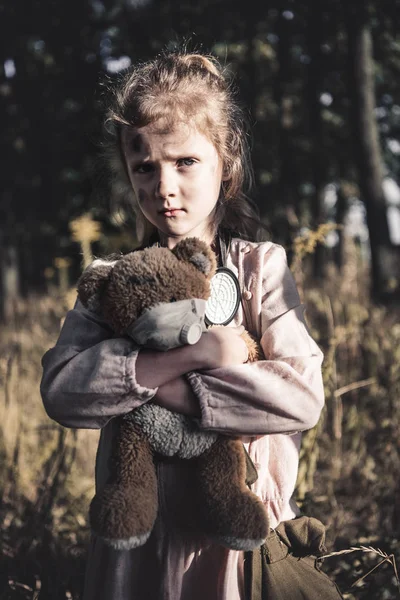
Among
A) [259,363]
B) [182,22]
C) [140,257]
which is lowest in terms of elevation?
[259,363]

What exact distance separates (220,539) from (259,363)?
0.36m

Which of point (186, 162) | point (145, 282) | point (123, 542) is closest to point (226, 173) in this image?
point (186, 162)

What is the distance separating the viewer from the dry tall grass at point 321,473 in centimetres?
242

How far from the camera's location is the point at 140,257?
52.8 inches

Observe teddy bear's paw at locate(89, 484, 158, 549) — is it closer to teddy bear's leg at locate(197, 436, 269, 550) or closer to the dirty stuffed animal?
the dirty stuffed animal

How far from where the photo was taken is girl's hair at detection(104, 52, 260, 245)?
154cm

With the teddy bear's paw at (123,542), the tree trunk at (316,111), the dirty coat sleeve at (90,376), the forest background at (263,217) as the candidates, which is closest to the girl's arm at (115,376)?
the dirty coat sleeve at (90,376)

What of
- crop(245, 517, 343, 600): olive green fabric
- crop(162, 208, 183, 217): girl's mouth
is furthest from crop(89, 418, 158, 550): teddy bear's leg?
crop(162, 208, 183, 217): girl's mouth

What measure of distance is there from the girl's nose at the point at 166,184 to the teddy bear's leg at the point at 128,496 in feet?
1.67

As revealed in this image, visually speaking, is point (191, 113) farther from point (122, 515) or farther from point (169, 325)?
point (122, 515)

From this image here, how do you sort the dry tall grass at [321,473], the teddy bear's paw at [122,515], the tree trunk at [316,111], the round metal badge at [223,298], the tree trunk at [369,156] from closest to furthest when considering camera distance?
the teddy bear's paw at [122,515], the round metal badge at [223,298], the dry tall grass at [321,473], the tree trunk at [316,111], the tree trunk at [369,156]

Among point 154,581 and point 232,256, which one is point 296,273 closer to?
point 232,256

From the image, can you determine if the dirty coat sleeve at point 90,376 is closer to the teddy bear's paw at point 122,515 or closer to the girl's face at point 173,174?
the teddy bear's paw at point 122,515

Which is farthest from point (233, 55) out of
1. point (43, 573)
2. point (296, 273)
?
point (43, 573)
